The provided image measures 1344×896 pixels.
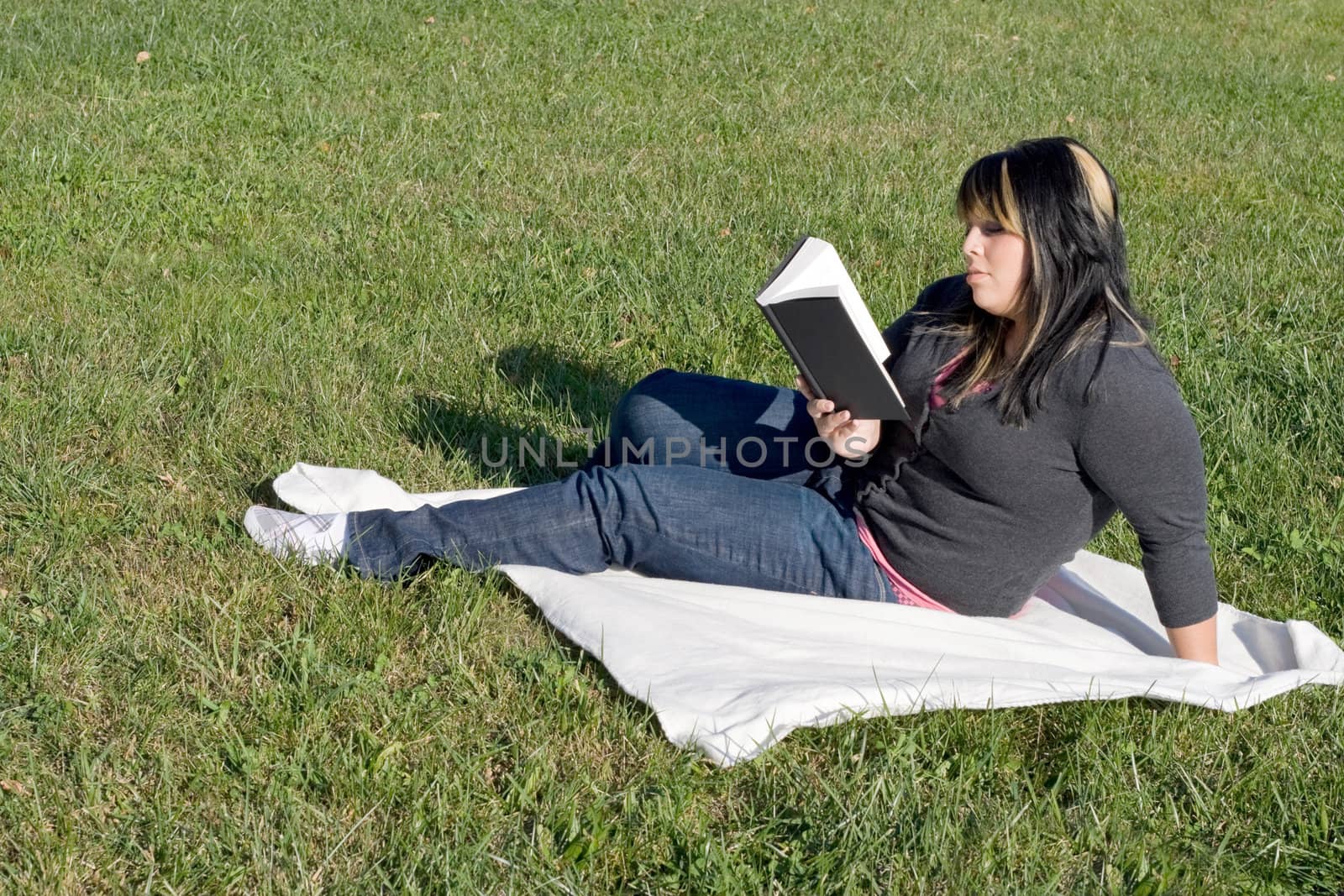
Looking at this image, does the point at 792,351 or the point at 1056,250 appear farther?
the point at 792,351

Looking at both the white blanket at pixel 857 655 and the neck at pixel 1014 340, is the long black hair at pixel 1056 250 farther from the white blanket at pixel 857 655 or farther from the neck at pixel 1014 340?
the white blanket at pixel 857 655

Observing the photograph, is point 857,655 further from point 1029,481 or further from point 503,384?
point 503,384

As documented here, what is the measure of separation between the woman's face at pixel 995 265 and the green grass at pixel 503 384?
3.09ft

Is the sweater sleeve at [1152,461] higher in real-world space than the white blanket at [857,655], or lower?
higher

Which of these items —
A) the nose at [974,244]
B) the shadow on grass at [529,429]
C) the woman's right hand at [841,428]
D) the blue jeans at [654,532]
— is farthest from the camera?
the shadow on grass at [529,429]

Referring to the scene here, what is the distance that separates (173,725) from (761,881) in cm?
133

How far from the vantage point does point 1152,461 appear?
300 centimetres

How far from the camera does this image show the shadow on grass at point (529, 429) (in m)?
4.48

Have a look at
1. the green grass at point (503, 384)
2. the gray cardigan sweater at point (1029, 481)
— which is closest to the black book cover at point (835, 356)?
the gray cardigan sweater at point (1029, 481)

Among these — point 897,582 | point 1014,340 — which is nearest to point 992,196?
point 1014,340

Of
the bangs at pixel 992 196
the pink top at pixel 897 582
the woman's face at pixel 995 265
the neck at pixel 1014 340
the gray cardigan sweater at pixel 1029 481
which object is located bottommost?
the pink top at pixel 897 582

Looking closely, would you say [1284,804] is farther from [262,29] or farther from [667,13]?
[667,13]

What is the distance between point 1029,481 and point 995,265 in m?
0.51

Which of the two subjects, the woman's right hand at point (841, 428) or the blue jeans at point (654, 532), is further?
the blue jeans at point (654, 532)
